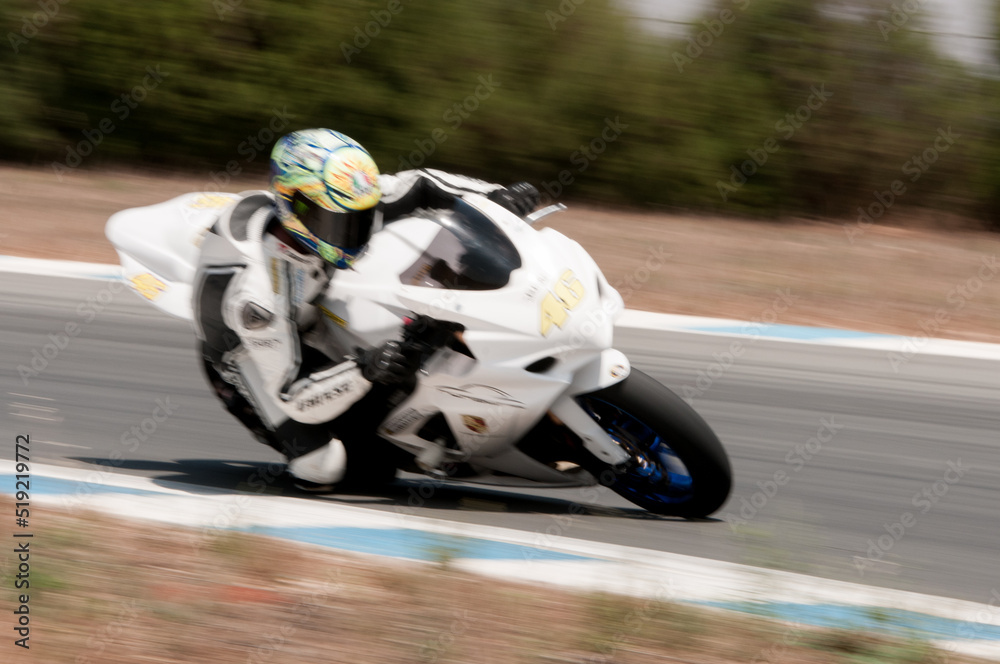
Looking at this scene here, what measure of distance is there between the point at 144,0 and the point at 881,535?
37.3 feet

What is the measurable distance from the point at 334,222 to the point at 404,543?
3.69 feet

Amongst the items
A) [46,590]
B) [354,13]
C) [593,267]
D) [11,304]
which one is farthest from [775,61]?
[46,590]

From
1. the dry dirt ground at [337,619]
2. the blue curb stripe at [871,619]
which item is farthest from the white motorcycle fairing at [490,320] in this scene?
the blue curb stripe at [871,619]

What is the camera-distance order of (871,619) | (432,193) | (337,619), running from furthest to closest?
(432,193) → (871,619) → (337,619)

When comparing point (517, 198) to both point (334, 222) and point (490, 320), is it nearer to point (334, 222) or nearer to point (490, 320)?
point (490, 320)

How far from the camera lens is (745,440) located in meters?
5.75

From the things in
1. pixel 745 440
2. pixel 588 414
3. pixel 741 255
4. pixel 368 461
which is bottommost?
pixel 741 255

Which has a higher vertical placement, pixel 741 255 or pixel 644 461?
pixel 644 461

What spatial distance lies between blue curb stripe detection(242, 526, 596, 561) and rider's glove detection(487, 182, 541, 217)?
4.06 ft

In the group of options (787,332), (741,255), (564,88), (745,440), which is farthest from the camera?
(564,88)

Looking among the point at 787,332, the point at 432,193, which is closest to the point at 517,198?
the point at 432,193

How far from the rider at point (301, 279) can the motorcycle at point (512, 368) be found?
96 millimetres

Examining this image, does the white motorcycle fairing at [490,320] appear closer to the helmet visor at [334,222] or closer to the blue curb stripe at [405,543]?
the helmet visor at [334,222]

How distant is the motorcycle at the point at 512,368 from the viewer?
4.07 metres
